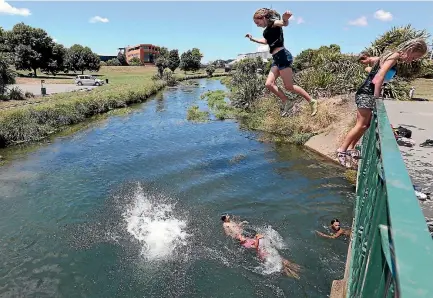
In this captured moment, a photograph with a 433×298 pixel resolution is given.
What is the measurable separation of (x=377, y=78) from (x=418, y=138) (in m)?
2.93

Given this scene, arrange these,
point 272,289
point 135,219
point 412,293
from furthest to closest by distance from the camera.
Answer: point 135,219, point 272,289, point 412,293

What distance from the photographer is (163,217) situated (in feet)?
49.1

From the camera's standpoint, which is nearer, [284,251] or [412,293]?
[412,293]

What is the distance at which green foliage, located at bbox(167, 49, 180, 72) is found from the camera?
352ft

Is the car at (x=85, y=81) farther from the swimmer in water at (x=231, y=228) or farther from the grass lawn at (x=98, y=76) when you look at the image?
the swimmer in water at (x=231, y=228)

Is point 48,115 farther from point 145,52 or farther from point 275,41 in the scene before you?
point 145,52

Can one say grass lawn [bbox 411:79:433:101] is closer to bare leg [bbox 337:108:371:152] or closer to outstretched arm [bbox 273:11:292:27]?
bare leg [bbox 337:108:371:152]

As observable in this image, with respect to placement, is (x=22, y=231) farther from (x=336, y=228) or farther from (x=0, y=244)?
(x=336, y=228)

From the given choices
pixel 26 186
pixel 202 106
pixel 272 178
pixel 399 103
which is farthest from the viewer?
pixel 202 106

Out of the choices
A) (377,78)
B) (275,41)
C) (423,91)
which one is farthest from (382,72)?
(423,91)

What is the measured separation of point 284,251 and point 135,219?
20.9 ft

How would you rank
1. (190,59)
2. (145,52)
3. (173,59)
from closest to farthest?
(173,59) → (190,59) → (145,52)

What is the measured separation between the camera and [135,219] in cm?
1473

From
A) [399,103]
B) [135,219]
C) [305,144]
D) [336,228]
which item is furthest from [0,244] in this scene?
[305,144]
